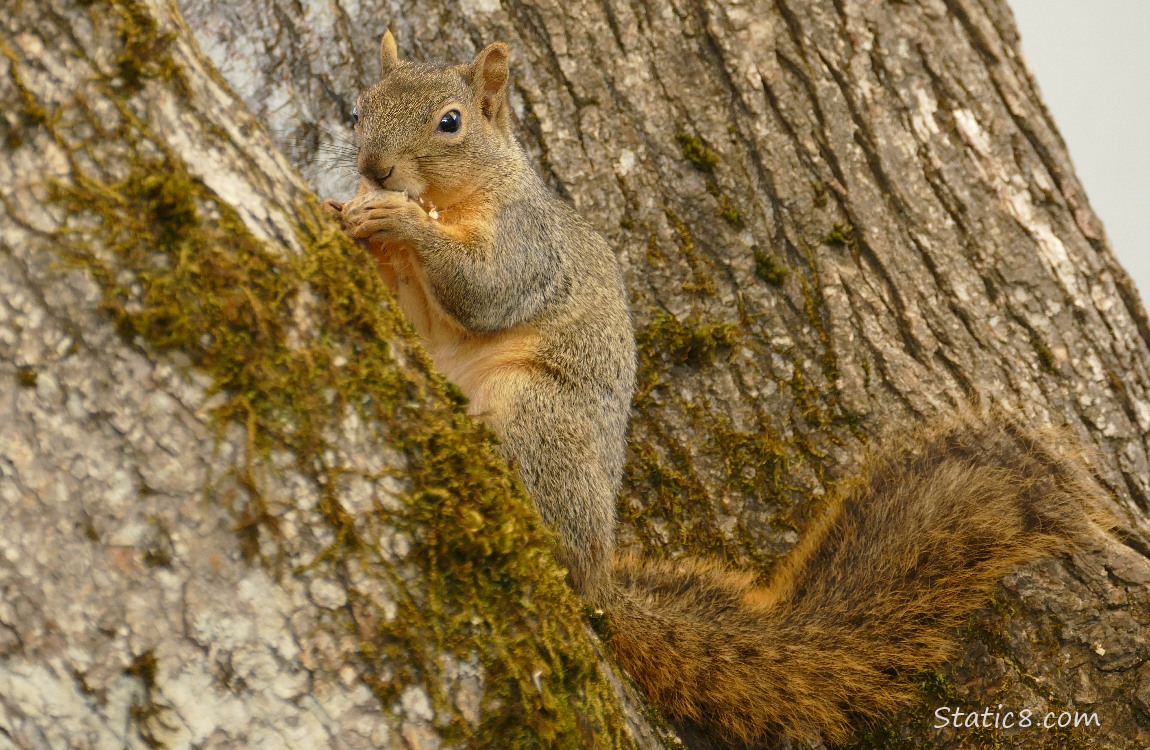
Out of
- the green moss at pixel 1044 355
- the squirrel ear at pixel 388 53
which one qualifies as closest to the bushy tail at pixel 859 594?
the green moss at pixel 1044 355

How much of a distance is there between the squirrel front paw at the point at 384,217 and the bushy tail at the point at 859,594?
1041mm

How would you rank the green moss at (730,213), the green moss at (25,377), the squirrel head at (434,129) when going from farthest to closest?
the green moss at (730,213) < the squirrel head at (434,129) < the green moss at (25,377)

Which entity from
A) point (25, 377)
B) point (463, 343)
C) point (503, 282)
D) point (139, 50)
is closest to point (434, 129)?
point (503, 282)

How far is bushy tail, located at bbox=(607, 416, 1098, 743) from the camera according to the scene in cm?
234

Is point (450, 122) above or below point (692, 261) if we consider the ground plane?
above

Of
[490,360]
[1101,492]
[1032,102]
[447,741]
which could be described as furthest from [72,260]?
[1032,102]

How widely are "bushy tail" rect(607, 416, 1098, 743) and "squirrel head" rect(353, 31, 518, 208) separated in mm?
1152

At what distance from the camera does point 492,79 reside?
290 cm

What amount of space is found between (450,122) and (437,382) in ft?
4.13

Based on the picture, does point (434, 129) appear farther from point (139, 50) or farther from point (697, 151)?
point (139, 50)

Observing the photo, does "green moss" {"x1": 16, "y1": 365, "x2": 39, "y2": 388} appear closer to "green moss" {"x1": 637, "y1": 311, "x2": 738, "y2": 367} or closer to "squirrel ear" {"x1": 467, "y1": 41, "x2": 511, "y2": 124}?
"squirrel ear" {"x1": 467, "y1": 41, "x2": 511, "y2": 124}

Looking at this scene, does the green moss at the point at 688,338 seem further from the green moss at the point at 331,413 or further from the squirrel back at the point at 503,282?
the green moss at the point at 331,413

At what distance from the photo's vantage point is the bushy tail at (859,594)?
2.34m

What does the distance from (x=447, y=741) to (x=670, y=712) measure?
0.95 metres
